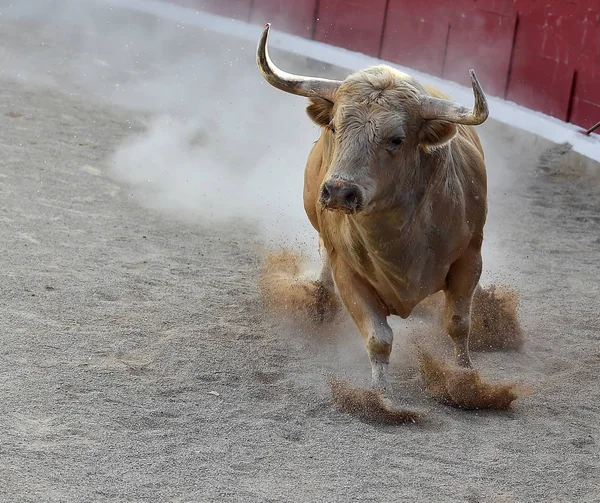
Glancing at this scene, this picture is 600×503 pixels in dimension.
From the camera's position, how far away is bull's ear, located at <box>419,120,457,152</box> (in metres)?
3.12

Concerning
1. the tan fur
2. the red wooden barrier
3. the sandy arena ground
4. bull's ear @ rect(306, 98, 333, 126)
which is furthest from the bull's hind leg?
the red wooden barrier

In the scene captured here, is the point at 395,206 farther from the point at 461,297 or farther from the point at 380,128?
the point at 461,297

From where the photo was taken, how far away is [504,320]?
4.00 metres

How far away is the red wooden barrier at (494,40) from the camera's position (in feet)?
22.1

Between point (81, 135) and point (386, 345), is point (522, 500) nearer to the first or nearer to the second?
point (386, 345)

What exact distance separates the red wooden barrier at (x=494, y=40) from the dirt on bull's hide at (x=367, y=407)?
3.98 meters

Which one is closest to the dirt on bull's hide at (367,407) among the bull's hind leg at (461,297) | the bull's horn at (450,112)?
the bull's hind leg at (461,297)

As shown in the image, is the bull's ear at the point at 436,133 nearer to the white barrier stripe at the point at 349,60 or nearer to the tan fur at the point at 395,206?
the tan fur at the point at 395,206

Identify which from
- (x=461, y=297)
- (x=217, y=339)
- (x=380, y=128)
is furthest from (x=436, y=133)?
(x=217, y=339)

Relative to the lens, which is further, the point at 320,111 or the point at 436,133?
the point at 320,111

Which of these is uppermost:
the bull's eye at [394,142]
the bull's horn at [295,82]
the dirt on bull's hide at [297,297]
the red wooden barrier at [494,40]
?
the bull's horn at [295,82]

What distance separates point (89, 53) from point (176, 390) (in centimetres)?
692

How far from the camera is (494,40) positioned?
24.6 ft

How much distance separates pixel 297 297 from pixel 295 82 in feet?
3.89
